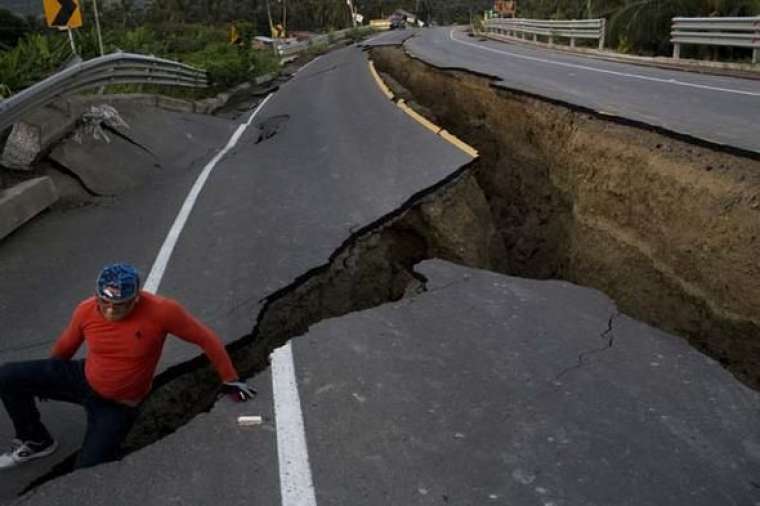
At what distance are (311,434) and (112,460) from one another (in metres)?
1.08

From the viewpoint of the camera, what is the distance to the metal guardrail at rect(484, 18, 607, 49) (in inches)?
947

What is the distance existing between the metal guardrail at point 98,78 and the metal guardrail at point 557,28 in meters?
12.8

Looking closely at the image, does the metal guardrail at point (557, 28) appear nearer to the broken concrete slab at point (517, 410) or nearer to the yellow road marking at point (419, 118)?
the yellow road marking at point (419, 118)

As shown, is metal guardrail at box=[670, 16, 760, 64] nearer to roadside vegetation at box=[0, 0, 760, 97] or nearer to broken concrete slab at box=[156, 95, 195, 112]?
roadside vegetation at box=[0, 0, 760, 97]

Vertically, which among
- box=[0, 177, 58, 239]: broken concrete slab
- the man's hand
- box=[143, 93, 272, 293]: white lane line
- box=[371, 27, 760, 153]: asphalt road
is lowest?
the man's hand

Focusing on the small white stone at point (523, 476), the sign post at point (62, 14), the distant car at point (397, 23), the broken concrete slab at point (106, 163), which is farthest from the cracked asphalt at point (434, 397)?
the distant car at point (397, 23)

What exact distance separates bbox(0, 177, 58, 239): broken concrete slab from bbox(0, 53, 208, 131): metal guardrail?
70 centimetres

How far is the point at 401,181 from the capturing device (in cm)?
899

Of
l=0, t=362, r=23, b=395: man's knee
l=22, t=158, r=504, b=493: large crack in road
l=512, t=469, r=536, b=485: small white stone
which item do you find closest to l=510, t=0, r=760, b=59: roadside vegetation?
l=22, t=158, r=504, b=493: large crack in road

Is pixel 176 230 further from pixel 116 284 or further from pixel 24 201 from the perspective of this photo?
pixel 116 284

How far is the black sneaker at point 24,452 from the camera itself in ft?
13.3

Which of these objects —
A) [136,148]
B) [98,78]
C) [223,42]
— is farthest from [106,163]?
[223,42]

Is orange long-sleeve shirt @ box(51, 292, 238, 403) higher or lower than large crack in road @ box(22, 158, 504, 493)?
higher

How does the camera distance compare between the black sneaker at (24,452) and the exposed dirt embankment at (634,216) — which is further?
the exposed dirt embankment at (634,216)
